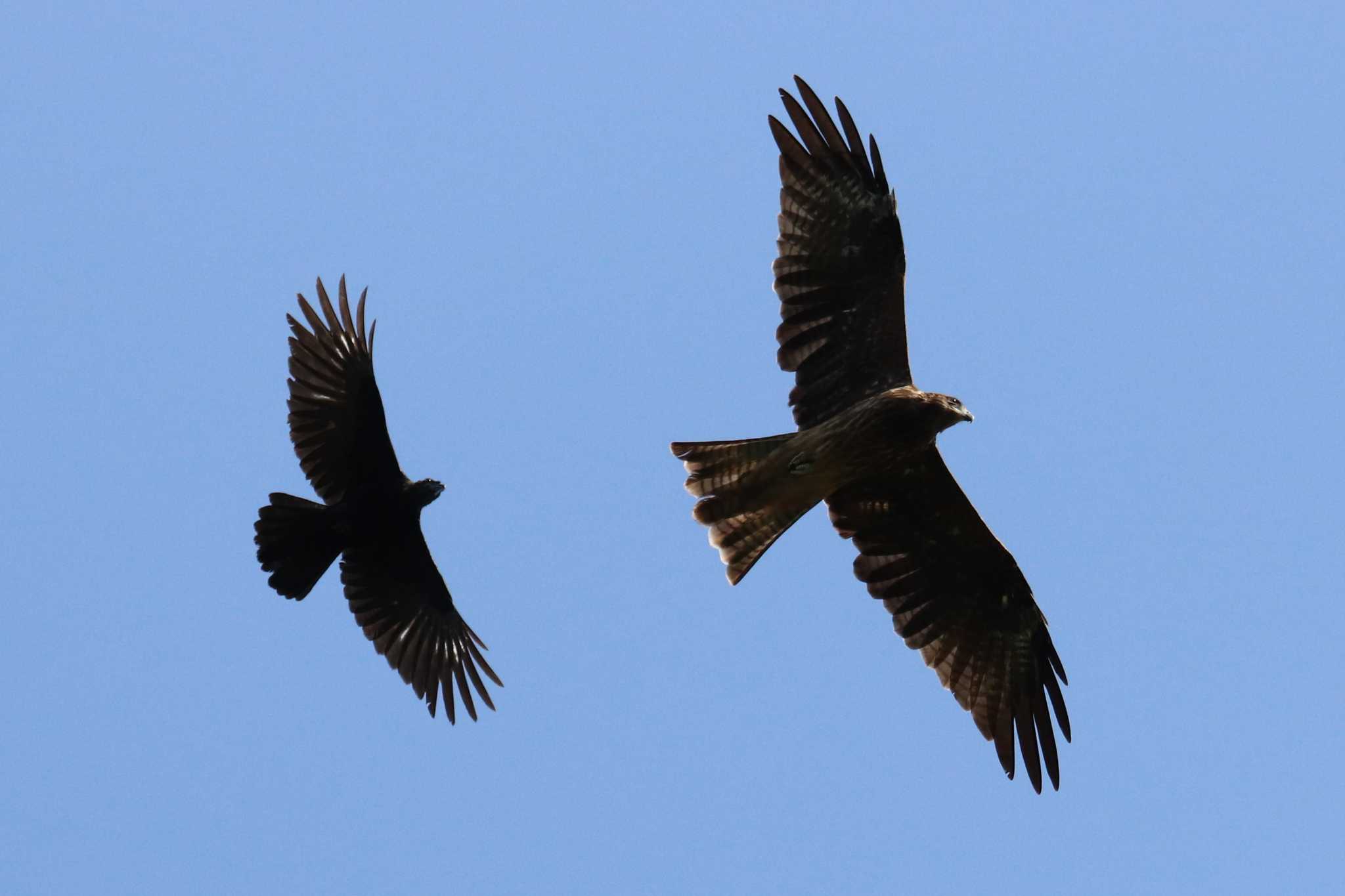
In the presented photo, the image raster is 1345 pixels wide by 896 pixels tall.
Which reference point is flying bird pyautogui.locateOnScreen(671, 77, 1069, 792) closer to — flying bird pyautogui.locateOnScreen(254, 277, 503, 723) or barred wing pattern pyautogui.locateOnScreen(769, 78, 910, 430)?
barred wing pattern pyautogui.locateOnScreen(769, 78, 910, 430)

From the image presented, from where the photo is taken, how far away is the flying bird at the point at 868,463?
43.6ft

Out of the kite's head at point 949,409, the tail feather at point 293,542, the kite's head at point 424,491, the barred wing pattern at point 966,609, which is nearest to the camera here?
the kite's head at point 949,409

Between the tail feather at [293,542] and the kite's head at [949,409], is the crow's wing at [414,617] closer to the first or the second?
the tail feather at [293,542]

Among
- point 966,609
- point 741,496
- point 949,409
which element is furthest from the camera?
point 966,609

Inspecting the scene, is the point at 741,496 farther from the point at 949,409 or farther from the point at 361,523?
the point at 361,523

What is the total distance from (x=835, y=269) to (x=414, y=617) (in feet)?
14.4

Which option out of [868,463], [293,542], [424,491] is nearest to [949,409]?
[868,463]

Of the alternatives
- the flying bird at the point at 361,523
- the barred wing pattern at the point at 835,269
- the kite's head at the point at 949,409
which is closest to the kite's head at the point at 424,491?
the flying bird at the point at 361,523

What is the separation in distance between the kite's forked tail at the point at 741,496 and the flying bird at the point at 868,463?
1 cm

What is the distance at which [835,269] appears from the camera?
44.2ft

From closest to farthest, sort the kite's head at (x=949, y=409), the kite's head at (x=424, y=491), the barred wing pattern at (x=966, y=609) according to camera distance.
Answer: the kite's head at (x=949, y=409), the barred wing pattern at (x=966, y=609), the kite's head at (x=424, y=491)

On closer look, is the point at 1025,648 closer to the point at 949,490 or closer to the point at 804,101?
the point at 949,490

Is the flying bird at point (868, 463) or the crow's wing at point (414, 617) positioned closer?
the flying bird at point (868, 463)

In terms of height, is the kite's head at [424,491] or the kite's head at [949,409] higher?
the kite's head at [424,491]
